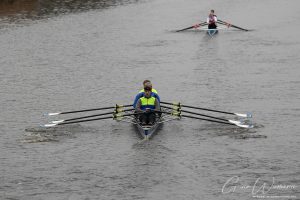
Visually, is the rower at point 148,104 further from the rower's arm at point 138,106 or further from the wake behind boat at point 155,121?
the wake behind boat at point 155,121

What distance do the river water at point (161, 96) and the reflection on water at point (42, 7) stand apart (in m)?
2.35

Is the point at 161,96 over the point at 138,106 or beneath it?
beneath

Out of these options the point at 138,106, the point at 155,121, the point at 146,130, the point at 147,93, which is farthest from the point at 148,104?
the point at 146,130

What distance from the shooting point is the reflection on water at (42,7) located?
3209 inches

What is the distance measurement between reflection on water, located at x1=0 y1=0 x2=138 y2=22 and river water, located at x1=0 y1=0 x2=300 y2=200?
235 centimetres

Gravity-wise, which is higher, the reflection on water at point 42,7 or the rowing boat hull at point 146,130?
the reflection on water at point 42,7

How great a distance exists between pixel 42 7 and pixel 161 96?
2024 inches

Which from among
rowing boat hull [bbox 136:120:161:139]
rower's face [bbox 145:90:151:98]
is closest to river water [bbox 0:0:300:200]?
rowing boat hull [bbox 136:120:161:139]

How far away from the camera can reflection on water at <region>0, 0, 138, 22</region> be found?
8150 cm

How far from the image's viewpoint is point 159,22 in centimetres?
7638

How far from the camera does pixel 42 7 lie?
3489 inches

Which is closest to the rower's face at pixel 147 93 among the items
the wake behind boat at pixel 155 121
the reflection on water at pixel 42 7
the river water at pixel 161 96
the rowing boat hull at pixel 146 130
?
the wake behind boat at pixel 155 121

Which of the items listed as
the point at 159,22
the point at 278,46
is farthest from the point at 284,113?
the point at 159,22

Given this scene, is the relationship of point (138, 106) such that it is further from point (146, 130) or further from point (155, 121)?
point (146, 130)
